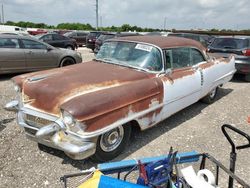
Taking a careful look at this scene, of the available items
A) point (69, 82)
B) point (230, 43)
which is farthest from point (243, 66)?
point (69, 82)

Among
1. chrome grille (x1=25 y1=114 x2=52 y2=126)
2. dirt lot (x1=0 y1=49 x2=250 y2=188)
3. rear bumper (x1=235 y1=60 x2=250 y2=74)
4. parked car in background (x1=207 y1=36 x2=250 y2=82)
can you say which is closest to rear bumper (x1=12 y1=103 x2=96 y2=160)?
chrome grille (x1=25 y1=114 x2=52 y2=126)

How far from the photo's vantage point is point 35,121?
154 inches

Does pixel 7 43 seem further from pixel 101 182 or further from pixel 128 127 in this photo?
pixel 101 182

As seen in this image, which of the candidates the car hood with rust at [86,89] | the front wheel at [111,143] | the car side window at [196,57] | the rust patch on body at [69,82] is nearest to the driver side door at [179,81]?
the car side window at [196,57]

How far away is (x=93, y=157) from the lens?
3.88 meters

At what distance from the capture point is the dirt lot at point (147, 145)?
12.3ft

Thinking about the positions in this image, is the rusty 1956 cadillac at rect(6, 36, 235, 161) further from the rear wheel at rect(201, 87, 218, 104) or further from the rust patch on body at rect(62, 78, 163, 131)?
the rear wheel at rect(201, 87, 218, 104)

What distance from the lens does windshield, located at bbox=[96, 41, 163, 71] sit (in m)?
4.89

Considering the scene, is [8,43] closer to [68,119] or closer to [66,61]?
[66,61]

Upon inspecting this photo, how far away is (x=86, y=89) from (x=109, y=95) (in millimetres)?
348

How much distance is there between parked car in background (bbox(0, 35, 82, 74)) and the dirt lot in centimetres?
267

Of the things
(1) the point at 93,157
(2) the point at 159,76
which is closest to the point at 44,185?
(1) the point at 93,157

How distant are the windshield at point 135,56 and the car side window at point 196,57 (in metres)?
1.32

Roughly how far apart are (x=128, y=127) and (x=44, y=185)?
4.66 feet
